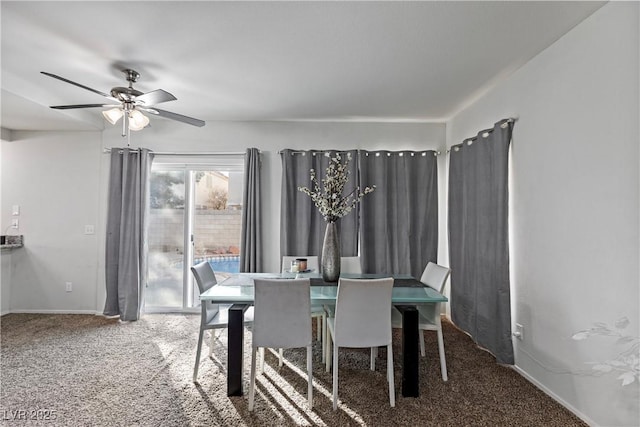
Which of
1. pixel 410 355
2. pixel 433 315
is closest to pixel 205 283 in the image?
pixel 410 355

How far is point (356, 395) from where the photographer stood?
7.84ft

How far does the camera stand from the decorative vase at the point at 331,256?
2.87m

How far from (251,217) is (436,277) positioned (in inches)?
92.1

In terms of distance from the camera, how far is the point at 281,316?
2.24 metres

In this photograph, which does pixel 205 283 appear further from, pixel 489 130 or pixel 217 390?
pixel 489 130

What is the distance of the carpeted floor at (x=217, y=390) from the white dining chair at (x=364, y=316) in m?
0.25

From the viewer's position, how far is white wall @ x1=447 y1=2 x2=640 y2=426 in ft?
5.92

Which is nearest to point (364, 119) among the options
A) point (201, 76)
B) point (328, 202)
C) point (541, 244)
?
point (328, 202)

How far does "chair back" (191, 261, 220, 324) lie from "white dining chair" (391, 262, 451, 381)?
5.22ft

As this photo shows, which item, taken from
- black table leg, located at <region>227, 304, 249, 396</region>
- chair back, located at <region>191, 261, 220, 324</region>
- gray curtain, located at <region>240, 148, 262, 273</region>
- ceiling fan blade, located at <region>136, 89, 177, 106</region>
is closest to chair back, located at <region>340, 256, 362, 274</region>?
gray curtain, located at <region>240, 148, 262, 273</region>

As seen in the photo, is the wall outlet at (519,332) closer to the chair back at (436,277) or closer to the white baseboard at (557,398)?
the white baseboard at (557,398)

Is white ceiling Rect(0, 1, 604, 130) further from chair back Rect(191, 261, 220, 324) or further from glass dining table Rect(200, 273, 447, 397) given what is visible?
glass dining table Rect(200, 273, 447, 397)

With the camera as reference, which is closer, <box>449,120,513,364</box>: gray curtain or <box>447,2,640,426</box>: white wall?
<box>447,2,640,426</box>: white wall

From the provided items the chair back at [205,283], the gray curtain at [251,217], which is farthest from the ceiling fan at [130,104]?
the gray curtain at [251,217]
